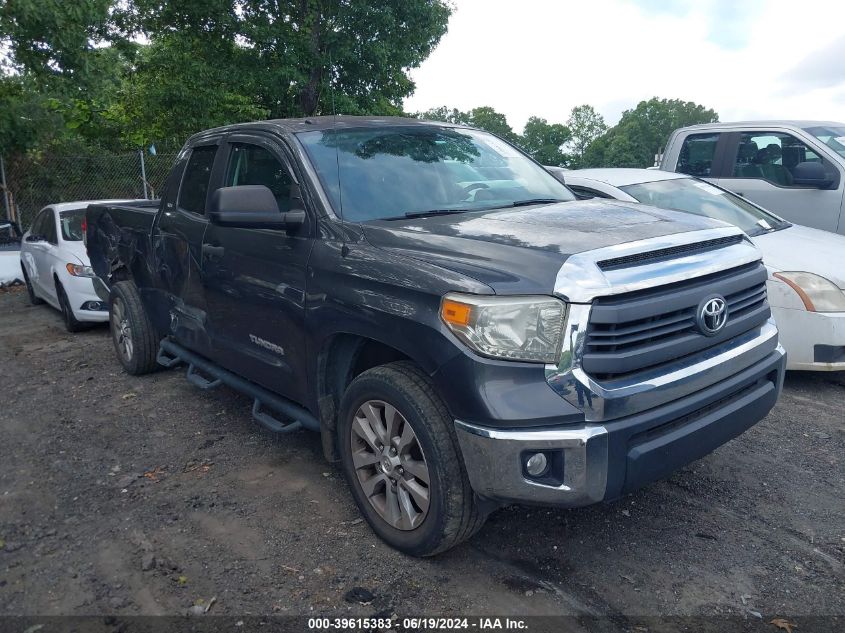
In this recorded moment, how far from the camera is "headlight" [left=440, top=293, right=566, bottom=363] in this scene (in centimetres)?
271

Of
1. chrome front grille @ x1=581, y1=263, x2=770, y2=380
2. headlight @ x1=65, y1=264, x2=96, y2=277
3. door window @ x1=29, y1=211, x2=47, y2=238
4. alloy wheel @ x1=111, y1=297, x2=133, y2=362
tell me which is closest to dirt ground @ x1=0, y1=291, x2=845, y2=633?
chrome front grille @ x1=581, y1=263, x2=770, y2=380

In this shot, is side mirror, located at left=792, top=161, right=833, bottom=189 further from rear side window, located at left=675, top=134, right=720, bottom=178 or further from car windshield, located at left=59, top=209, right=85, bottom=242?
car windshield, located at left=59, top=209, right=85, bottom=242

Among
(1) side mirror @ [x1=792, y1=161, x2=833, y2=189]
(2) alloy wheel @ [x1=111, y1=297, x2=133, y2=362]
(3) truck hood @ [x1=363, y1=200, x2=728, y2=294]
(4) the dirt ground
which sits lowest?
(4) the dirt ground

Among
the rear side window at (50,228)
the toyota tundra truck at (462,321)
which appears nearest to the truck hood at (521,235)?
the toyota tundra truck at (462,321)

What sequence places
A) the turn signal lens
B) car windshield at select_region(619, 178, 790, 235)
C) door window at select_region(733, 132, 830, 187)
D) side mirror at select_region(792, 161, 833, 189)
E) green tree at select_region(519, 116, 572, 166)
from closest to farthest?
the turn signal lens → car windshield at select_region(619, 178, 790, 235) → side mirror at select_region(792, 161, 833, 189) → door window at select_region(733, 132, 830, 187) → green tree at select_region(519, 116, 572, 166)

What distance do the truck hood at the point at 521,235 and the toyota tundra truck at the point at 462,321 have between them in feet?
0.04

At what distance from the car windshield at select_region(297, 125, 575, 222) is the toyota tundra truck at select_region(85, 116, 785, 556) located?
1cm

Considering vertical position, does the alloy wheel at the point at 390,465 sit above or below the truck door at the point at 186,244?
below

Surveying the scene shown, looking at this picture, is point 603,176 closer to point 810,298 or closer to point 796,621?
point 810,298

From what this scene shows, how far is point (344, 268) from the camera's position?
3.35m

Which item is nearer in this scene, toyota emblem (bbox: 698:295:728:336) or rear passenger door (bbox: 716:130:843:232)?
toyota emblem (bbox: 698:295:728:336)

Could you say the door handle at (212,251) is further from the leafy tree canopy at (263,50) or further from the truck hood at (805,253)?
the leafy tree canopy at (263,50)

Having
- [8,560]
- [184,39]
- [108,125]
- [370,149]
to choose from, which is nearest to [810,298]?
[370,149]

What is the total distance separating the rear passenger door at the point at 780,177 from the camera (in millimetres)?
7598
